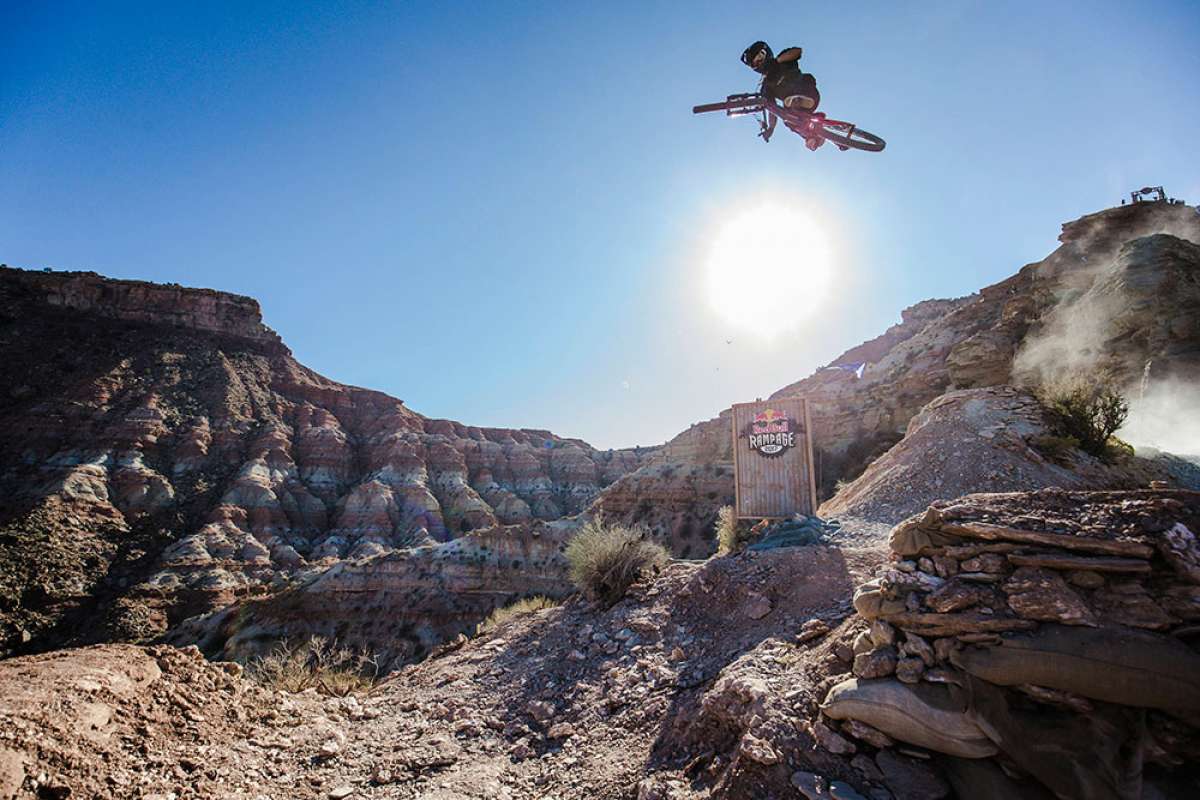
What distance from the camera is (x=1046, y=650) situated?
247cm

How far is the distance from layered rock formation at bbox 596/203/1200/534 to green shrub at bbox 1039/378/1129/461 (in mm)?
1232

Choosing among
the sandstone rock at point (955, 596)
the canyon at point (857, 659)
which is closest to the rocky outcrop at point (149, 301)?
the canyon at point (857, 659)

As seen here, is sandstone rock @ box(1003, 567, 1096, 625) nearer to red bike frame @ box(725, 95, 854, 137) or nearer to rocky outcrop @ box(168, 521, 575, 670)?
red bike frame @ box(725, 95, 854, 137)

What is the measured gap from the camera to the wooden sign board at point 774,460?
9969mm

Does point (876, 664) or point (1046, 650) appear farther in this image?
point (876, 664)

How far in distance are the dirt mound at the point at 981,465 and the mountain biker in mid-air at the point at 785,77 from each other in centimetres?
707

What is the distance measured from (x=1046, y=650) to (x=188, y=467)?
5963 centimetres

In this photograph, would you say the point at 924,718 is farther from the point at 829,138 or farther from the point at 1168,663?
the point at 829,138

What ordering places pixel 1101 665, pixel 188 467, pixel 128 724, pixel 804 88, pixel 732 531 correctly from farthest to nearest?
pixel 188 467 < pixel 732 531 < pixel 804 88 < pixel 128 724 < pixel 1101 665

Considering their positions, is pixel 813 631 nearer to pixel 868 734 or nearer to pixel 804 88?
pixel 868 734

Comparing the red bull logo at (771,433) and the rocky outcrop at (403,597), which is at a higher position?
the red bull logo at (771,433)

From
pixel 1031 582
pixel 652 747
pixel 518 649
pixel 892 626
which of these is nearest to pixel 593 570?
pixel 518 649

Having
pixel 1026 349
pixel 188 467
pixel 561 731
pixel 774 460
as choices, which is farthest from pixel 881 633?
pixel 188 467

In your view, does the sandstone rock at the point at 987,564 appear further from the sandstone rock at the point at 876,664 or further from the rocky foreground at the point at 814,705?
the sandstone rock at the point at 876,664
